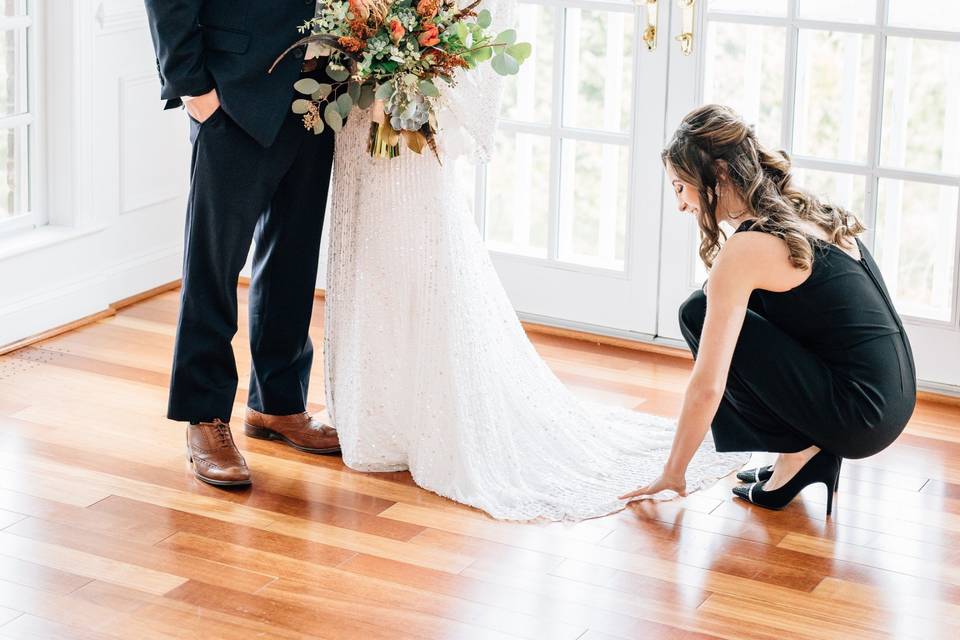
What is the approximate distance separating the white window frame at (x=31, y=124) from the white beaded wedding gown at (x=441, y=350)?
1406 mm

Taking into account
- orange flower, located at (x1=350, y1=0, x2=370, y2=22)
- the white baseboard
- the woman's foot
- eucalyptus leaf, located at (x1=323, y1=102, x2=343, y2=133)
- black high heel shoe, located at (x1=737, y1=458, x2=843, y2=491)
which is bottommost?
black high heel shoe, located at (x1=737, y1=458, x2=843, y2=491)

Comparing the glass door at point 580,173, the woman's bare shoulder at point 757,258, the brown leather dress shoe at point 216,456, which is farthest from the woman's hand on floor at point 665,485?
the glass door at point 580,173

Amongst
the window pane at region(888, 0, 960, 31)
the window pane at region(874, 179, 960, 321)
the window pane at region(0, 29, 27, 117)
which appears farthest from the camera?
the window pane at region(0, 29, 27, 117)

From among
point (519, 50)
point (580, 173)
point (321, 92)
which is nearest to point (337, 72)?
point (321, 92)

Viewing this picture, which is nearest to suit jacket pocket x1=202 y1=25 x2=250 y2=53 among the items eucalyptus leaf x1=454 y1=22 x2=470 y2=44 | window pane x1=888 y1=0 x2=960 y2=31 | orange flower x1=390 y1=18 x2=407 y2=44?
orange flower x1=390 y1=18 x2=407 y2=44

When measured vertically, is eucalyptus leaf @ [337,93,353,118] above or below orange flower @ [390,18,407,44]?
below

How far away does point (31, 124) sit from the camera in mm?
4340

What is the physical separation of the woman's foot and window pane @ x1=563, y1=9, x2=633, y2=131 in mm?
1460

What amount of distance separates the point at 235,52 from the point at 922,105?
197 cm

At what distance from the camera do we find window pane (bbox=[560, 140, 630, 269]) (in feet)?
14.5

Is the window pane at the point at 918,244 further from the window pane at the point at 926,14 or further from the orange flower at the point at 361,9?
the orange flower at the point at 361,9

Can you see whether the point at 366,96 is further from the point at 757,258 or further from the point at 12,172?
the point at 12,172

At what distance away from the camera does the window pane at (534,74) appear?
438 cm

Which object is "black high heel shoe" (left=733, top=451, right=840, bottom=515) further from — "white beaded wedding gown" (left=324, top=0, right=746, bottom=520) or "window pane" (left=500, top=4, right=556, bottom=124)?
"window pane" (left=500, top=4, right=556, bottom=124)
